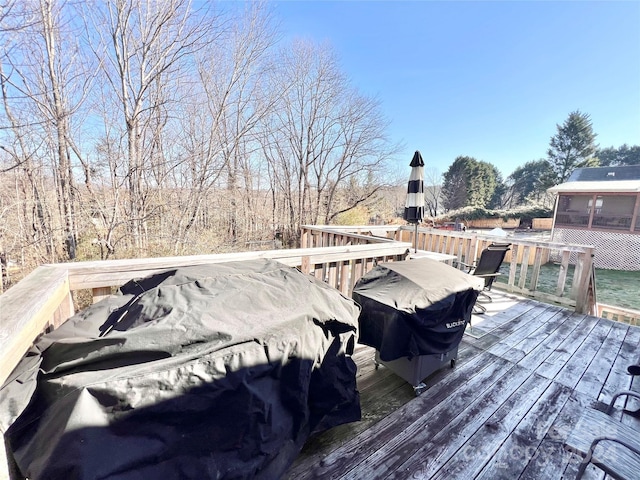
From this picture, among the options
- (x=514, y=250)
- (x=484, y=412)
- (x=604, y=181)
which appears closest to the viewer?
(x=484, y=412)

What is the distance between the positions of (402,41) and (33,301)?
11.0 m

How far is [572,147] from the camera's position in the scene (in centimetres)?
2448

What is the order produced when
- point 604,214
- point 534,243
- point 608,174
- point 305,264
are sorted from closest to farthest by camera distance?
point 305,264 → point 534,243 → point 604,214 → point 608,174

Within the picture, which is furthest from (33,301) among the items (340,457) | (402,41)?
(402,41)

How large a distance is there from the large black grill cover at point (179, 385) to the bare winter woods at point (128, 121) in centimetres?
439

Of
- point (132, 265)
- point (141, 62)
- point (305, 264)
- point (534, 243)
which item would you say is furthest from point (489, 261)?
point (141, 62)

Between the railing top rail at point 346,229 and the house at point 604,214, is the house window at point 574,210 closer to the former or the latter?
the house at point 604,214

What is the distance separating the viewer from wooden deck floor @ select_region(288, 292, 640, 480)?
1545 mm

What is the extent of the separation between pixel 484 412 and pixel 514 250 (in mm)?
3611

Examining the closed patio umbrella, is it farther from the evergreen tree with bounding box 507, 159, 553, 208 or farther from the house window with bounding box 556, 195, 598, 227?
the evergreen tree with bounding box 507, 159, 553, 208

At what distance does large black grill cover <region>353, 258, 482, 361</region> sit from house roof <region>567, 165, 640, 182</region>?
71.2 feet

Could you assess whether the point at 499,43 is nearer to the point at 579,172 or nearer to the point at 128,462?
the point at 128,462

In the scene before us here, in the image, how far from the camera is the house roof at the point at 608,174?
15.6 metres

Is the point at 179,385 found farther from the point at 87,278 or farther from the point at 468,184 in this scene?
the point at 468,184
